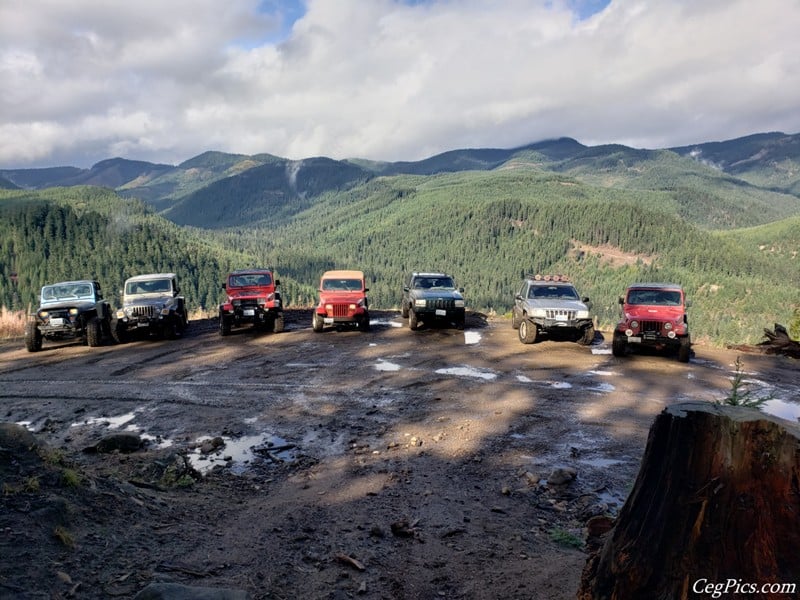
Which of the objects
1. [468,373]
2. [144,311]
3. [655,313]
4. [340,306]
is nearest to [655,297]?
[655,313]

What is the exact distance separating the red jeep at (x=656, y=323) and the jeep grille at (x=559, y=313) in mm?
1456

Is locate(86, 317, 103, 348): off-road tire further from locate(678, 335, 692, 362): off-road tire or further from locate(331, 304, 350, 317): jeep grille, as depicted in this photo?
locate(678, 335, 692, 362): off-road tire

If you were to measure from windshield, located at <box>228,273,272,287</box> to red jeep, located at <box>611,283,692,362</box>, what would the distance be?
11982mm

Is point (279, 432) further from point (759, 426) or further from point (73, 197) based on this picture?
point (73, 197)

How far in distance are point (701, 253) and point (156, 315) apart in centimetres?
16377

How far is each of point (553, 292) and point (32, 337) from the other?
16.1 m

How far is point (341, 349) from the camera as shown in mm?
15375

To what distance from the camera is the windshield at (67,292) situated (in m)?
17.5

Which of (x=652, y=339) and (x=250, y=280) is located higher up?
(x=250, y=280)

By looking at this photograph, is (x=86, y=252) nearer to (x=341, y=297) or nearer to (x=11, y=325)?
(x=11, y=325)

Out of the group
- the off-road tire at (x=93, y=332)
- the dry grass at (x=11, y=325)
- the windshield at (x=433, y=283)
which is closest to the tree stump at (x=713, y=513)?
the windshield at (x=433, y=283)

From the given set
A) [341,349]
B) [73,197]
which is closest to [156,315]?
[341,349]

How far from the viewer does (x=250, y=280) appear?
1941 cm

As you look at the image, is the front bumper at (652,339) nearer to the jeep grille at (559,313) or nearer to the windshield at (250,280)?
the jeep grille at (559,313)
